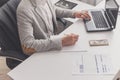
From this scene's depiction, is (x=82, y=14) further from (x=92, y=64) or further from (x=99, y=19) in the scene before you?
(x=92, y=64)

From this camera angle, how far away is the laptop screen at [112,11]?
5.05ft

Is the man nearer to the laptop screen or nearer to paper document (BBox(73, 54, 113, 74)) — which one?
paper document (BBox(73, 54, 113, 74))

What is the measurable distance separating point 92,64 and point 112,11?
51 centimetres

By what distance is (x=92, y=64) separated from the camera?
132cm

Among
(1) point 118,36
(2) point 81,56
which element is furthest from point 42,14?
(1) point 118,36

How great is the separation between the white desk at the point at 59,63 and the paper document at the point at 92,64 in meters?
0.03

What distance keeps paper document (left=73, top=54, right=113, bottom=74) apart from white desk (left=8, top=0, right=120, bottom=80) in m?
0.03

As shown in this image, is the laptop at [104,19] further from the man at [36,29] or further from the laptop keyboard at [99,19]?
the man at [36,29]

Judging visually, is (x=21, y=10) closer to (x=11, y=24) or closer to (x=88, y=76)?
(x=11, y=24)

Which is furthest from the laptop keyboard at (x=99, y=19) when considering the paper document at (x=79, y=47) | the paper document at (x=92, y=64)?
the paper document at (x=92, y=64)

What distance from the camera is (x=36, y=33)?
1.58 m

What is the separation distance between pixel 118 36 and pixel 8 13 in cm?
85

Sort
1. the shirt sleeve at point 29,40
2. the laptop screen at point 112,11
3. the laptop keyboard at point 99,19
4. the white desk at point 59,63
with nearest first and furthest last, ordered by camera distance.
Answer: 1. the white desk at point 59,63
2. the shirt sleeve at point 29,40
3. the laptop screen at point 112,11
4. the laptop keyboard at point 99,19

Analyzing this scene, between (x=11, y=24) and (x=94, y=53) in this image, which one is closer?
(x=94, y=53)
